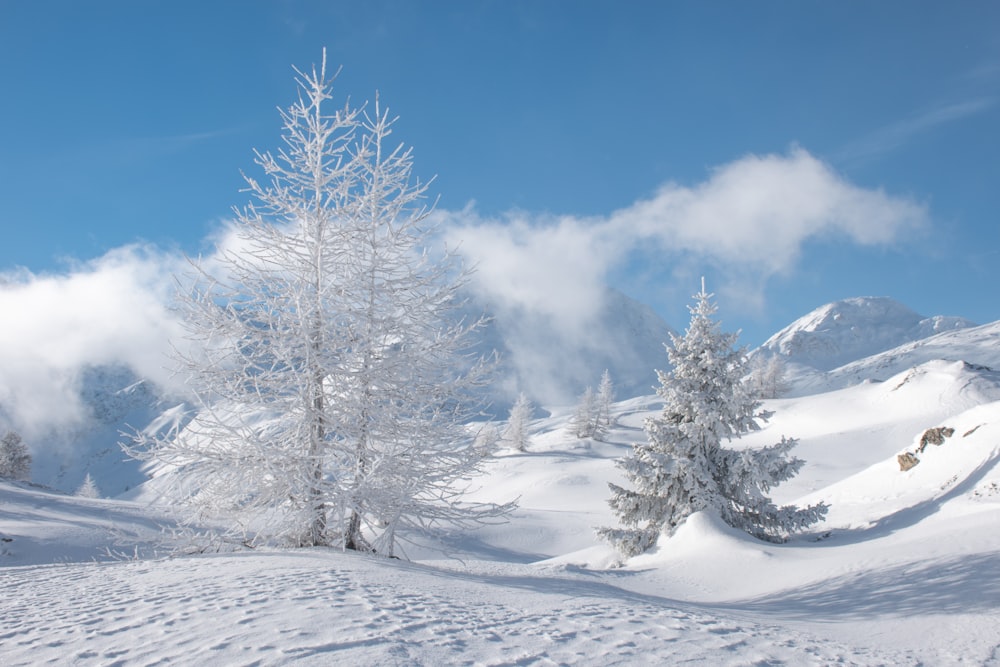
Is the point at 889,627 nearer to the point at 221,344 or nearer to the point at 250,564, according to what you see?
the point at 250,564

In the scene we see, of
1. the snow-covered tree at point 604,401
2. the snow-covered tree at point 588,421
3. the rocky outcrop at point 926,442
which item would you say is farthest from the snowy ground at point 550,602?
the snow-covered tree at point 604,401

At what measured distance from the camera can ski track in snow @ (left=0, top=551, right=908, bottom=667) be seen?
3.83 metres

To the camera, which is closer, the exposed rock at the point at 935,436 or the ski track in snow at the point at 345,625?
the ski track in snow at the point at 345,625

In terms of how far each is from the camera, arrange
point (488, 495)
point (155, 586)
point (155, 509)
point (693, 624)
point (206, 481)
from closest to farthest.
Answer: point (693, 624), point (155, 586), point (206, 481), point (155, 509), point (488, 495)

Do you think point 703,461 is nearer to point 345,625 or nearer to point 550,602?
point 550,602

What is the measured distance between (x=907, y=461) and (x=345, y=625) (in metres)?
21.6

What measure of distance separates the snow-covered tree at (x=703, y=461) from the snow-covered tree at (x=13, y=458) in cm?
5174

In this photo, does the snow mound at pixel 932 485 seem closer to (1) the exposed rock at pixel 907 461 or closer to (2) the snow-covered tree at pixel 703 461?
(1) the exposed rock at pixel 907 461

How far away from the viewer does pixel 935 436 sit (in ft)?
64.4

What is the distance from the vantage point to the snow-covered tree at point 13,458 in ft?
150

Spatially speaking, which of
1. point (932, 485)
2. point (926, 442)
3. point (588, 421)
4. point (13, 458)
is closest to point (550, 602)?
point (932, 485)

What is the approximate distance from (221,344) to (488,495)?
126 ft

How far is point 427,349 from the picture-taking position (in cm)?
941

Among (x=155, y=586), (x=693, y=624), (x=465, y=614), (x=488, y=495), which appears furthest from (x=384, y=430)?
(x=488, y=495)
